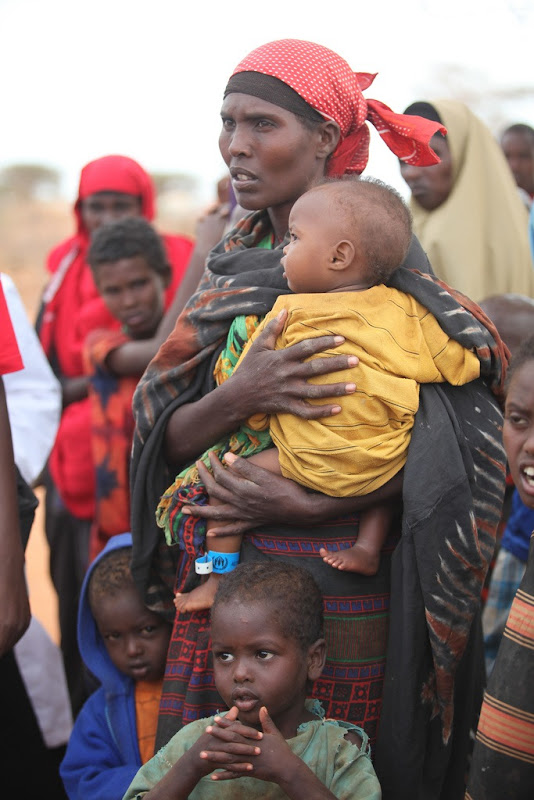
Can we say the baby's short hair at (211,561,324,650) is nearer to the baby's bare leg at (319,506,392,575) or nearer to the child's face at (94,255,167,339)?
the baby's bare leg at (319,506,392,575)

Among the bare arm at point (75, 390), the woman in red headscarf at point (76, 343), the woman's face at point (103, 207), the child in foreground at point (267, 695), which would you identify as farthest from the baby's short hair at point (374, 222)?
the woman's face at point (103, 207)

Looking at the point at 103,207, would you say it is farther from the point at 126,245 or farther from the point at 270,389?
the point at 270,389

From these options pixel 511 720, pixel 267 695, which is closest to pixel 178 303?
pixel 267 695

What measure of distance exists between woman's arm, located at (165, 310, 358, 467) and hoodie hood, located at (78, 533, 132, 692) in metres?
0.90

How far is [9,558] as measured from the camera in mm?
2680

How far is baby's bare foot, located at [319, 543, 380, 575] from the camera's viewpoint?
7.68 ft

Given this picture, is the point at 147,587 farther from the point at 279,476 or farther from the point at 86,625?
the point at 279,476

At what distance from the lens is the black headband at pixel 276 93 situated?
8.28ft

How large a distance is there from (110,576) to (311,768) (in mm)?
1221

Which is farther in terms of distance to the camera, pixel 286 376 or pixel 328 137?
pixel 328 137

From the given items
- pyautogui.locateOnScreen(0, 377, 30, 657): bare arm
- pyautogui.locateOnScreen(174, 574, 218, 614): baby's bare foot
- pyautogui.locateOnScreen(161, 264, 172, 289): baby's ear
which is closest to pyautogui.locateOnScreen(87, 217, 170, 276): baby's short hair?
pyautogui.locateOnScreen(161, 264, 172, 289): baby's ear

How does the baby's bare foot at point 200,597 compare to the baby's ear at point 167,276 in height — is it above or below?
below

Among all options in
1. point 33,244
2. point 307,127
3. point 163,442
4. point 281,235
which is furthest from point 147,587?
point 33,244

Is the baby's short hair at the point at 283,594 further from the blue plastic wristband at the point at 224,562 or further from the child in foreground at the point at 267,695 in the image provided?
the blue plastic wristband at the point at 224,562
